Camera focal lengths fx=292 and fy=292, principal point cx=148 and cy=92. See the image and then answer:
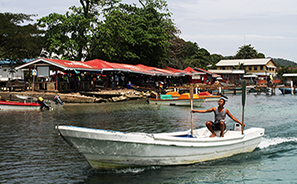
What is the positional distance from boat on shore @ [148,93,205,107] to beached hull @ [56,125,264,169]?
1812 centimetres

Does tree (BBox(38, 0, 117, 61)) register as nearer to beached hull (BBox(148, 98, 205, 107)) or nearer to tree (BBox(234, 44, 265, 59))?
beached hull (BBox(148, 98, 205, 107))

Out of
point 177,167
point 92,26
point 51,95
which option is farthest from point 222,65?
point 177,167

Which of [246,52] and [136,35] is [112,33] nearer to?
[136,35]

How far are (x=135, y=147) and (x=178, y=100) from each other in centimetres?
2009

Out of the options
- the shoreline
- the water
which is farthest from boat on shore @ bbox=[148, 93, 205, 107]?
the water

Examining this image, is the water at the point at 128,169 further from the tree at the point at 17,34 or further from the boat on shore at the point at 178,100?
the tree at the point at 17,34

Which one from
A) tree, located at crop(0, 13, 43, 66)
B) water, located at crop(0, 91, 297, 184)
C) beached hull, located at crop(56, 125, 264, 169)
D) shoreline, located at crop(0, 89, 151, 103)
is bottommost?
water, located at crop(0, 91, 297, 184)

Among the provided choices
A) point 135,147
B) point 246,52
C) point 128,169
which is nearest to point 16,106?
point 128,169

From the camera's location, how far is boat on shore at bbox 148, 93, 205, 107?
27.7 m

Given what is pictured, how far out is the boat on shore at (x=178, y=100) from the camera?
2770 centimetres

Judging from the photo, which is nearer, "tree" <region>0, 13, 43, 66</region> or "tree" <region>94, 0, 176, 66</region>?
"tree" <region>0, 13, 43, 66</region>

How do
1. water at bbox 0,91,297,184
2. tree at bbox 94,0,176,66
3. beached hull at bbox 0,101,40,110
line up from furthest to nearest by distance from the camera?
1. tree at bbox 94,0,176,66
2. beached hull at bbox 0,101,40,110
3. water at bbox 0,91,297,184

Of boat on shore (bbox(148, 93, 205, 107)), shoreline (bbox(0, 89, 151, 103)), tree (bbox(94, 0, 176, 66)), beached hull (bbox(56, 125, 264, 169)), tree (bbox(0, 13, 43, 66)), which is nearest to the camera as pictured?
beached hull (bbox(56, 125, 264, 169))

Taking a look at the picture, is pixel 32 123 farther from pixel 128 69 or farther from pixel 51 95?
pixel 128 69
